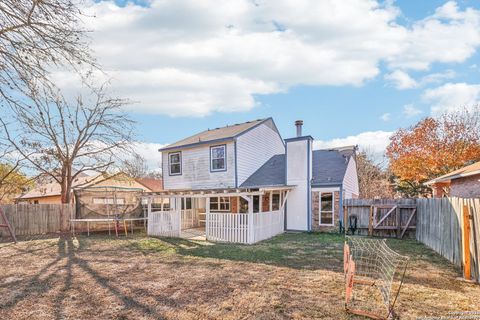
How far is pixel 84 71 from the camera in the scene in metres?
5.35

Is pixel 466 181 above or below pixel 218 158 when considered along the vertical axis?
below

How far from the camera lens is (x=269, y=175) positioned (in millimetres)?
16016

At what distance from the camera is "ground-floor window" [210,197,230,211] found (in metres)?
16.2

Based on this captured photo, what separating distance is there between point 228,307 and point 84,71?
469 centimetres

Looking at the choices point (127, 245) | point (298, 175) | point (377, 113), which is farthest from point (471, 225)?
point (377, 113)

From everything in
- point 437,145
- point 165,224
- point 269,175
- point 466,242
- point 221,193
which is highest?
point 437,145

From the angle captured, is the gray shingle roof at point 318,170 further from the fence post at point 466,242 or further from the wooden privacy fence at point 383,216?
the fence post at point 466,242

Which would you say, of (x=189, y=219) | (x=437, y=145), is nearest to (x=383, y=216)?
(x=189, y=219)

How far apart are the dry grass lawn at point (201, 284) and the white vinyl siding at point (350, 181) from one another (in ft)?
16.5

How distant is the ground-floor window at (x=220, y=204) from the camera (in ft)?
53.3

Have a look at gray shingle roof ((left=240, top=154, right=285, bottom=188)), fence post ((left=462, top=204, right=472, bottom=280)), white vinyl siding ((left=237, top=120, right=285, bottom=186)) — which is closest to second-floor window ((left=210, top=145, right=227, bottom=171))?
white vinyl siding ((left=237, top=120, right=285, bottom=186))

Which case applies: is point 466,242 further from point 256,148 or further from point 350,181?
point 256,148

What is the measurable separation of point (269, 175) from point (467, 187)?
9.25 m

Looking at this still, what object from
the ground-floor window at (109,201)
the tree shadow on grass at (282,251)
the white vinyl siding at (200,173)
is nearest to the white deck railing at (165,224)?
the tree shadow on grass at (282,251)
